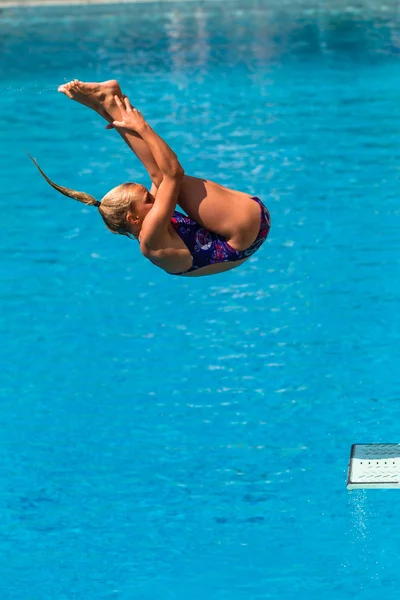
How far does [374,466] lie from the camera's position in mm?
7832

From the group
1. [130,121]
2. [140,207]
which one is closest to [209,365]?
[140,207]

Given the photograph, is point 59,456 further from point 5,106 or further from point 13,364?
point 5,106

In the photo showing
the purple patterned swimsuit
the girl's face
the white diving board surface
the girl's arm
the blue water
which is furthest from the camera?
the blue water

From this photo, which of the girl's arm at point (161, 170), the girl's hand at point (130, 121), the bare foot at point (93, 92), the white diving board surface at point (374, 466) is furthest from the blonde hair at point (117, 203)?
the white diving board surface at point (374, 466)

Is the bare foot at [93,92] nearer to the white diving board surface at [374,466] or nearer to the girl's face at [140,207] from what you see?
the girl's face at [140,207]

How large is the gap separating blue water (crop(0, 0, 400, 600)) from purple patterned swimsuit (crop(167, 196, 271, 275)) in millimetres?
2623

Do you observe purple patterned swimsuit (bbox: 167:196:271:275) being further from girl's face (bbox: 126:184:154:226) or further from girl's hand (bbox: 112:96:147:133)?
girl's hand (bbox: 112:96:147:133)

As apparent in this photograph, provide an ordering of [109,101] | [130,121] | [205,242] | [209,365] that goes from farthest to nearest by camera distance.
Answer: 1. [209,365]
2. [205,242]
3. [109,101]
4. [130,121]

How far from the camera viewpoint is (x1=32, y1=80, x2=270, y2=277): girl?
5785 millimetres

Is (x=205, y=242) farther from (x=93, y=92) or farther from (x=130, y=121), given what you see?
(x=93, y=92)

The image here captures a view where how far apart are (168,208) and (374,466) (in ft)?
9.76

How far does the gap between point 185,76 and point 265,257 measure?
744 centimetres

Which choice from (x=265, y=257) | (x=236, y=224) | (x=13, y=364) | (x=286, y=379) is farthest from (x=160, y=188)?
(x=265, y=257)

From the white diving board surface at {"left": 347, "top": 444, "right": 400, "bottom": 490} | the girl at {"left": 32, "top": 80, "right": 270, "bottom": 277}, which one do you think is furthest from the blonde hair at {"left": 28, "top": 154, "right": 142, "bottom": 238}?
the white diving board surface at {"left": 347, "top": 444, "right": 400, "bottom": 490}
